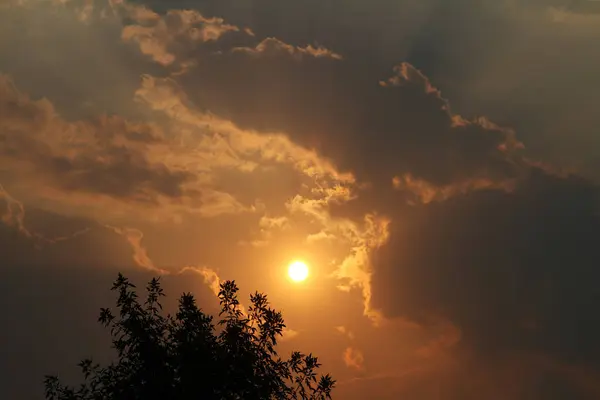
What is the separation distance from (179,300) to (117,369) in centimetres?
426

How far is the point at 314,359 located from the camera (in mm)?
32031

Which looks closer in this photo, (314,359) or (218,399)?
(218,399)

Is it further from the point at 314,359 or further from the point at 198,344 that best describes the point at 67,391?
the point at 314,359

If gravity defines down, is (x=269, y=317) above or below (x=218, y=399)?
above

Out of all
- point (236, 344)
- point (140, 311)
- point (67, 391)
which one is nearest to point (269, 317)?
point (236, 344)

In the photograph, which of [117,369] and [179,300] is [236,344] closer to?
[179,300]

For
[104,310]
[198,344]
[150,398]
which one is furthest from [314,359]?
[104,310]

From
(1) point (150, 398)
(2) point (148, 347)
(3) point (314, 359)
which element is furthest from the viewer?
(3) point (314, 359)

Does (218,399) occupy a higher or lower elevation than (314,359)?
lower

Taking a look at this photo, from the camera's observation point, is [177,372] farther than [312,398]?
No

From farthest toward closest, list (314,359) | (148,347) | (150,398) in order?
(314,359) → (148,347) → (150,398)

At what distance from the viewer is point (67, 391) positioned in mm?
29578

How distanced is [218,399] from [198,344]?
265 centimetres

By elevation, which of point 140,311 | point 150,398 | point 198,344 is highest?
point 140,311
